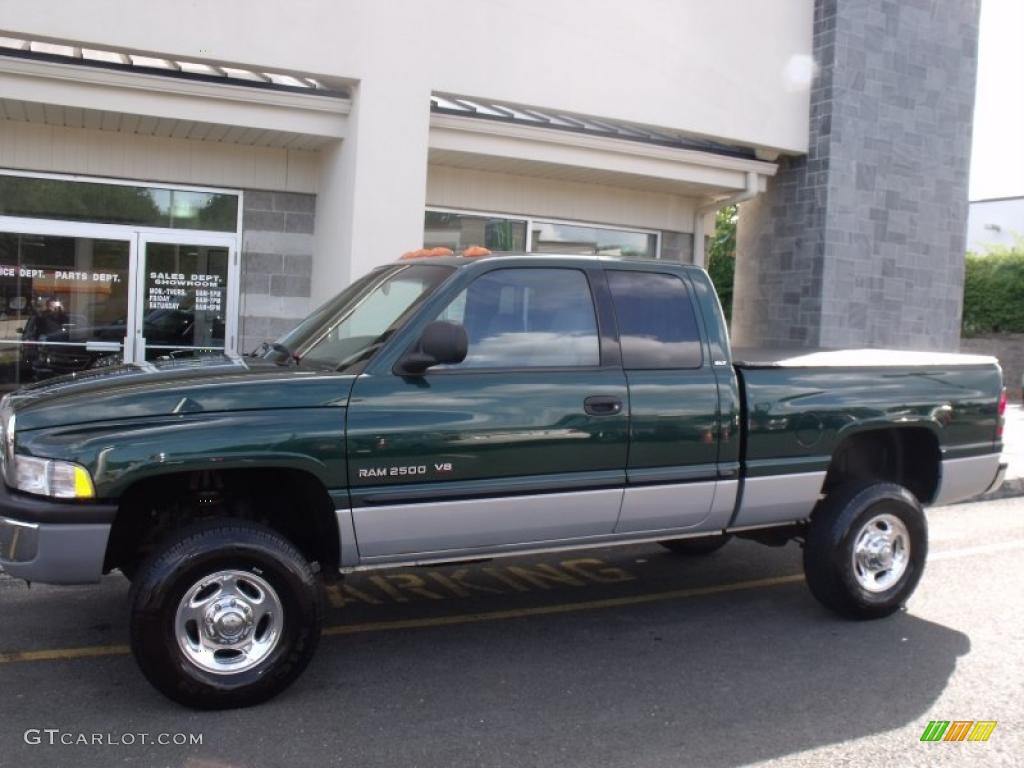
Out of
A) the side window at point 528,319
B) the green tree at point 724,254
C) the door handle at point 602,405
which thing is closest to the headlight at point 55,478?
the side window at point 528,319

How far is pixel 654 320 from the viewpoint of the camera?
16.9 feet

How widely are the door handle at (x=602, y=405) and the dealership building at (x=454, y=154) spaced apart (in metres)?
5.21

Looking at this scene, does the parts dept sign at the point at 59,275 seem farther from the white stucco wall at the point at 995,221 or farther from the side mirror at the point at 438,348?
the white stucco wall at the point at 995,221

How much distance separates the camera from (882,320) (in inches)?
501

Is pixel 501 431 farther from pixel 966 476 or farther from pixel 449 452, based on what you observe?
pixel 966 476

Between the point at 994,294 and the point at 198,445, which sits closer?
the point at 198,445

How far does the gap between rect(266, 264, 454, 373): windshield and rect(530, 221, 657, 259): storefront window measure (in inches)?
275

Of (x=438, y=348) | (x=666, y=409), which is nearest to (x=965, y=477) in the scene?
(x=666, y=409)

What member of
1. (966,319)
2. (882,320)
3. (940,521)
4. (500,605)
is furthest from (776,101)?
(966,319)

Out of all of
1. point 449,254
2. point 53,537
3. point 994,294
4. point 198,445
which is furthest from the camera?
point 994,294

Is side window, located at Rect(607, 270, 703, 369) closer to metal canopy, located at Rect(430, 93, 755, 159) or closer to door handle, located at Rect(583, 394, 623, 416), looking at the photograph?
door handle, located at Rect(583, 394, 623, 416)

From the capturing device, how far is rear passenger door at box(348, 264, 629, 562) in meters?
4.36

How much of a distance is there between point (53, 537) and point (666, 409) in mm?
2840

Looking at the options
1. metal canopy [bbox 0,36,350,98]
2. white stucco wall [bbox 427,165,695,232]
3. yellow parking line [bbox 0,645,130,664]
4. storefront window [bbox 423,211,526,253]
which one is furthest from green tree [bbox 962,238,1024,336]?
yellow parking line [bbox 0,645,130,664]
